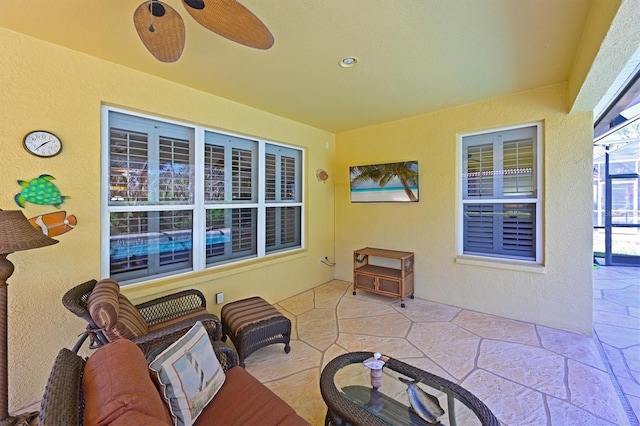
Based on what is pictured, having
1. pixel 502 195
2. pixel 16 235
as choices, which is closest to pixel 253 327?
pixel 16 235

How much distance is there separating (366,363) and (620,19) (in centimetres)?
239

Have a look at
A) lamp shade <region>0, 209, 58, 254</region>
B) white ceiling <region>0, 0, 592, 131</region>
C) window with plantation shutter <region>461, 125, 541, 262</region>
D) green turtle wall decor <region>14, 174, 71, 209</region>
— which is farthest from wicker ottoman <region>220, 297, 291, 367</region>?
window with plantation shutter <region>461, 125, 541, 262</region>

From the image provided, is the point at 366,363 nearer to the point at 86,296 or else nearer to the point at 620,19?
the point at 86,296

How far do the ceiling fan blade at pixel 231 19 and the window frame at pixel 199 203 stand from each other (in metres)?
1.66

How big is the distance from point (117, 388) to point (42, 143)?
2116 millimetres

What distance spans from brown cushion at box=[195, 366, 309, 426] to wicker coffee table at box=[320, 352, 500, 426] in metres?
0.23

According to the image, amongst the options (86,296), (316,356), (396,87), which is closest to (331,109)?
(396,87)

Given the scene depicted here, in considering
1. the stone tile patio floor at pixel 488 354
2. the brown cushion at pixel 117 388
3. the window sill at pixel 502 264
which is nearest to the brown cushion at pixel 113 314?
the brown cushion at pixel 117 388

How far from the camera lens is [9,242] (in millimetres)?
1553

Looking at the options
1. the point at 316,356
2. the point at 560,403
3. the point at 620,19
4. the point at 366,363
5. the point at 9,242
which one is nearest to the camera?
the point at 620,19

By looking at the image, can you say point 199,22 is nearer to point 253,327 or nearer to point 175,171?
point 175,171

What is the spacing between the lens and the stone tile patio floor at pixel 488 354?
1.96 meters

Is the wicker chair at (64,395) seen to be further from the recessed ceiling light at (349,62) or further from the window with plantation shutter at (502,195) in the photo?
the window with plantation shutter at (502,195)

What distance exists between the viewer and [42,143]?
82.6 inches
